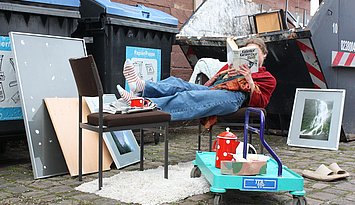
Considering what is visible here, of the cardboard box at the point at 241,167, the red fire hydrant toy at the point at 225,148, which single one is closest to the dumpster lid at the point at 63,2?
the red fire hydrant toy at the point at 225,148

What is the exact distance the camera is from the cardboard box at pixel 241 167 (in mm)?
2725

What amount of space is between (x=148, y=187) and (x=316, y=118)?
285 centimetres

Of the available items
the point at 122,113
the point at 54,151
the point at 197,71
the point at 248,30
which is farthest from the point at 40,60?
the point at 248,30

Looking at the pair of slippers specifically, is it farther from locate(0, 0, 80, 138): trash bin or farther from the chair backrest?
locate(0, 0, 80, 138): trash bin

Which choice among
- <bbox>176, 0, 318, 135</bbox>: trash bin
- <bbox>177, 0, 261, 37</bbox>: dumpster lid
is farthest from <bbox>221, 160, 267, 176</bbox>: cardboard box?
<bbox>177, 0, 261, 37</bbox>: dumpster lid

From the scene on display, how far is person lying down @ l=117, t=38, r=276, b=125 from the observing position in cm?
375

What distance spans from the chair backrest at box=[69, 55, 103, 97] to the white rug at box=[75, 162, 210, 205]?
0.63 m

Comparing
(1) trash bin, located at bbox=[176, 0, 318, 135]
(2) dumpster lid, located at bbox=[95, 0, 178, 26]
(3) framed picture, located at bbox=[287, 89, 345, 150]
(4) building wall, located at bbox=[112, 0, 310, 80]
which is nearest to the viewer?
(2) dumpster lid, located at bbox=[95, 0, 178, 26]

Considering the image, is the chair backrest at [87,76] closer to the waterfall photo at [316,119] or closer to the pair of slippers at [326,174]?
the pair of slippers at [326,174]

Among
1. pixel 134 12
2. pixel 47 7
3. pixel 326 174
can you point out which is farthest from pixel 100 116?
pixel 134 12

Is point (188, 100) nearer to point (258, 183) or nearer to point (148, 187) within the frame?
point (148, 187)

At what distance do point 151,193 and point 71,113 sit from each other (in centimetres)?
121

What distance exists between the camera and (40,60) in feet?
13.1

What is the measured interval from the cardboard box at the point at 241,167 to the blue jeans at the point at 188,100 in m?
1.05
